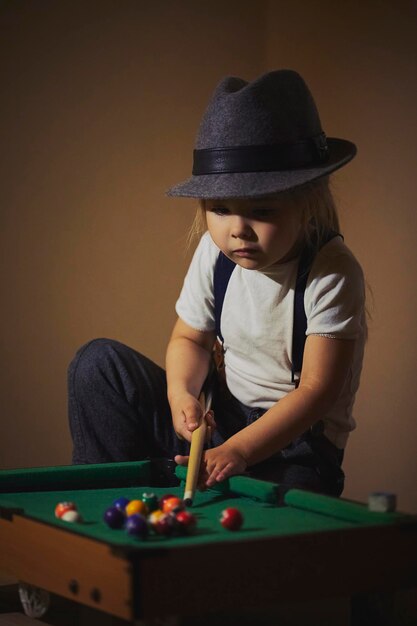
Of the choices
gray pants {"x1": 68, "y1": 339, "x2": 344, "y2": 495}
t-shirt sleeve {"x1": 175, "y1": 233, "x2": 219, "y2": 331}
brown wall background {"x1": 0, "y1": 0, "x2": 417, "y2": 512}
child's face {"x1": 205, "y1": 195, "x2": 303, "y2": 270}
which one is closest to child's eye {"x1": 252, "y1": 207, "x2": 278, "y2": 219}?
child's face {"x1": 205, "y1": 195, "x2": 303, "y2": 270}

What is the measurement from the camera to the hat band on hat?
1.62m

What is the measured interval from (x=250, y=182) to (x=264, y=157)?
0.06 m

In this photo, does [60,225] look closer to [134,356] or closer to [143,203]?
[143,203]

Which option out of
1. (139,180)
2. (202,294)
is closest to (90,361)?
(202,294)

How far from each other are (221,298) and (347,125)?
892mm

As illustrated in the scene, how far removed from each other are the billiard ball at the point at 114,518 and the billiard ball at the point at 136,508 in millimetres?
28

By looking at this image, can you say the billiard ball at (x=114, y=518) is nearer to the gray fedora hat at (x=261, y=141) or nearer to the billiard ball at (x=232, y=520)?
the billiard ball at (x=232, y=520)

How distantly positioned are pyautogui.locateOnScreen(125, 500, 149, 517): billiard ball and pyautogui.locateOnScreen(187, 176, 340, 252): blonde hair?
555mm

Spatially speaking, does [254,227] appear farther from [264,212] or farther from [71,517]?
[71,517]

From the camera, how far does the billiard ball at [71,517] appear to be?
4.14ft

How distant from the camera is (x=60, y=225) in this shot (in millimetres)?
2555

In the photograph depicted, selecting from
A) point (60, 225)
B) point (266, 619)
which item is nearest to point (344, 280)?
point (266, 619)

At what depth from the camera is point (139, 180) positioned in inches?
104

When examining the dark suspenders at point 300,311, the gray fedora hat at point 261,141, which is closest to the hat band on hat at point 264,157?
the gray fedora hat at point 261,141
